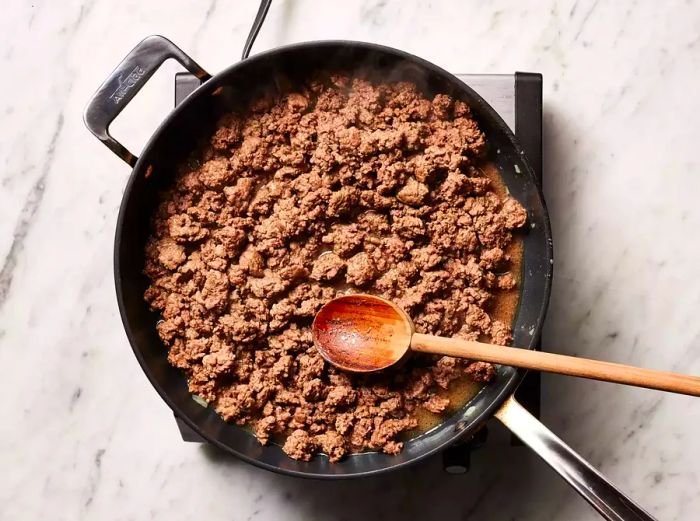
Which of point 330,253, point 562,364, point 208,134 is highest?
point 208,134

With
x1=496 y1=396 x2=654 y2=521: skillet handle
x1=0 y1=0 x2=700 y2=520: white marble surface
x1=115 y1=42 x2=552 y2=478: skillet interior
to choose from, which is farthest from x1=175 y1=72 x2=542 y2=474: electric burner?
x1=496 y1=396 x2=654 y2=521: skillet handle

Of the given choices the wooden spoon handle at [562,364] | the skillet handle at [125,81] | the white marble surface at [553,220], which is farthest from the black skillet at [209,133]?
the white marble surface at [553,220]

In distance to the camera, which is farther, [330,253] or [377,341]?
[330,253]

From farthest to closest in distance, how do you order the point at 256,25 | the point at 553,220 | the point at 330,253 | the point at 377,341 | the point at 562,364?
1. the point at 553,220
2. the point at 256,25
3. the point at 330,253
4. the point at 377,341
5. the point at 562,364

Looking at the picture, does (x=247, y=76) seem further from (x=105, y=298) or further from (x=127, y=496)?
(x=127, y=496)

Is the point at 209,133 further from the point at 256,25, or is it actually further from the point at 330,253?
the point at 330,253

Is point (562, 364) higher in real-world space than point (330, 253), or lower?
lower

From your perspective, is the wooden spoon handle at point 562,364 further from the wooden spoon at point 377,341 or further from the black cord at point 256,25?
the black cord at point 256,25

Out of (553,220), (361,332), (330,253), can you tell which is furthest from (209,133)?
(553,220)

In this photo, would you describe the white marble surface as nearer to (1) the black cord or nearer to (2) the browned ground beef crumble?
(1) the black cord
